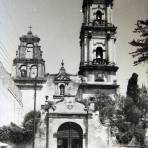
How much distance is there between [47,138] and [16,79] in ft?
54.6

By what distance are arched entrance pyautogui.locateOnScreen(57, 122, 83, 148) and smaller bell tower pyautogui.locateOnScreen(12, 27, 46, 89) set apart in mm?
16006

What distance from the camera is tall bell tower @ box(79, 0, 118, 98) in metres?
44.9

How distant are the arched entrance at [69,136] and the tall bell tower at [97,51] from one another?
48.8ft

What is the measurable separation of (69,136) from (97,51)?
17868mm

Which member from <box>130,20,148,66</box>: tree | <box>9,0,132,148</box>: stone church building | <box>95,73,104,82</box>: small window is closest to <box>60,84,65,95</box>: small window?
<box>9,0,132,148</box>: stone church building

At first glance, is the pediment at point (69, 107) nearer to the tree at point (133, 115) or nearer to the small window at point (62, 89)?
the tree at point (133, 115)

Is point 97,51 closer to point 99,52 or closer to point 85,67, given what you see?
point 99,52

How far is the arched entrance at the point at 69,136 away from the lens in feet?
97.6

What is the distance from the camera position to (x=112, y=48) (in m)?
45.8

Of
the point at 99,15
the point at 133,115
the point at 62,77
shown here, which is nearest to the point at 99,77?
the point at 62,77

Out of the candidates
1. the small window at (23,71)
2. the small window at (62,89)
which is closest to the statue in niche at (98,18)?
the small window at (62,89)

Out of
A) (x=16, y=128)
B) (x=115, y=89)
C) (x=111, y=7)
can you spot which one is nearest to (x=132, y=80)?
(x=115, y=89)

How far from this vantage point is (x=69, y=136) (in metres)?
29.8

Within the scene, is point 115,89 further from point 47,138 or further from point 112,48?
point 47,138
